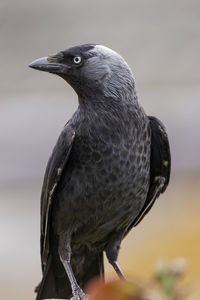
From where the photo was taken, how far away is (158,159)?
4074 millimetres

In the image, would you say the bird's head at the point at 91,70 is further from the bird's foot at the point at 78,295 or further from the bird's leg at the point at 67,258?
the bird's foot at the point at 78,295

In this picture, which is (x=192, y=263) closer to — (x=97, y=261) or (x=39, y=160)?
(x=97, y=261)

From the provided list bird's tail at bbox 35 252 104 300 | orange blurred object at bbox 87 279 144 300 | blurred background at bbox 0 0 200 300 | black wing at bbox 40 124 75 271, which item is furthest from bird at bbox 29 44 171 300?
blurred background at bbox 0 0 200 300

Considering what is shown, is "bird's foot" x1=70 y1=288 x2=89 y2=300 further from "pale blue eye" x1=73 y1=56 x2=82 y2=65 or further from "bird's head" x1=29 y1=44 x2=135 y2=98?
"pale blue eye" x1=73 y1=56 x2=82 y2=65

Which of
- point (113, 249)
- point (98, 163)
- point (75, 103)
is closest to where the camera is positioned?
point (98, 163)

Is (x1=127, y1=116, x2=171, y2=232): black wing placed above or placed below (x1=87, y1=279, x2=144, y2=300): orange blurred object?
above

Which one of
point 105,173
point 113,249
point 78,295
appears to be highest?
point 105,173

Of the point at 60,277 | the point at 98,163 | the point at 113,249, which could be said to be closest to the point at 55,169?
the point at 98,163

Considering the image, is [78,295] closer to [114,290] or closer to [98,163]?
[98,163]

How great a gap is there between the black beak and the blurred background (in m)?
3.60

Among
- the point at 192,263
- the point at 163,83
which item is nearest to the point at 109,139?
the point at 192,263

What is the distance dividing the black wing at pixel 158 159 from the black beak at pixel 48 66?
1.72ft

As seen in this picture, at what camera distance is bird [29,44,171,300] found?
3777mm

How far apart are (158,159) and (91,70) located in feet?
1.77
